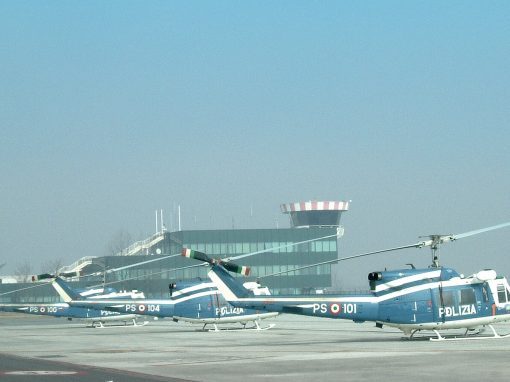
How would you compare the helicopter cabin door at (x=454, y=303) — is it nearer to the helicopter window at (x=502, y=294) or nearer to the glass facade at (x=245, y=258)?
the helicopter window at (x=502, y=294)

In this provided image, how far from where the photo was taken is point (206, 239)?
137500 mm

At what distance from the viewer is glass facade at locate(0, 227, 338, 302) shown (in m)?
133

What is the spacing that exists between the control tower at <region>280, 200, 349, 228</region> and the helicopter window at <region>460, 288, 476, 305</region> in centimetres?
13137

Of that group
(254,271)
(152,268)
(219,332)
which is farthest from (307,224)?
(219,332)

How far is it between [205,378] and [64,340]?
25.0m

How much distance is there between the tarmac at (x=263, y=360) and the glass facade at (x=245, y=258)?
88347mm

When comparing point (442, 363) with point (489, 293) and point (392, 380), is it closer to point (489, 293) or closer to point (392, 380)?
point (392, 380)

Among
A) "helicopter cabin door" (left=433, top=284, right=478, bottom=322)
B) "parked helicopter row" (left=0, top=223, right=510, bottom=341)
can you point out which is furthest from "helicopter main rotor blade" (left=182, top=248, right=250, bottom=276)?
"helicopter cabin door" (left=433, top=284, right=478, bottom=322)

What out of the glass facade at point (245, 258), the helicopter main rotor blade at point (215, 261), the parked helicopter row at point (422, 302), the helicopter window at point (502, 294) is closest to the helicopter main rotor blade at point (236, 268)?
the helicopter main rotor blade at point (215, 261)

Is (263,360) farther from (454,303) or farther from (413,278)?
(454,303)

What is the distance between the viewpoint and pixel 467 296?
38562mm

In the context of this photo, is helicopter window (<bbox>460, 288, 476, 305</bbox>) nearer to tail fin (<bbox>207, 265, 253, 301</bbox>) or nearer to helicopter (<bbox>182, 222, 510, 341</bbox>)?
helicopter (<bbox>182, 222, 510, 341</bbox>)

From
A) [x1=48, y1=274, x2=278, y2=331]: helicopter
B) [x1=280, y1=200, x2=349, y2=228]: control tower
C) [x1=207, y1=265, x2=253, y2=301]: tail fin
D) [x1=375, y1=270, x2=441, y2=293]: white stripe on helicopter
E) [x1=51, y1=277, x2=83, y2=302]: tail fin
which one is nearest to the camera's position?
[x1=375, y1=270, x2=441, y2=293]: white stripe on helicopter

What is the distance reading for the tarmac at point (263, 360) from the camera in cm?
2453
